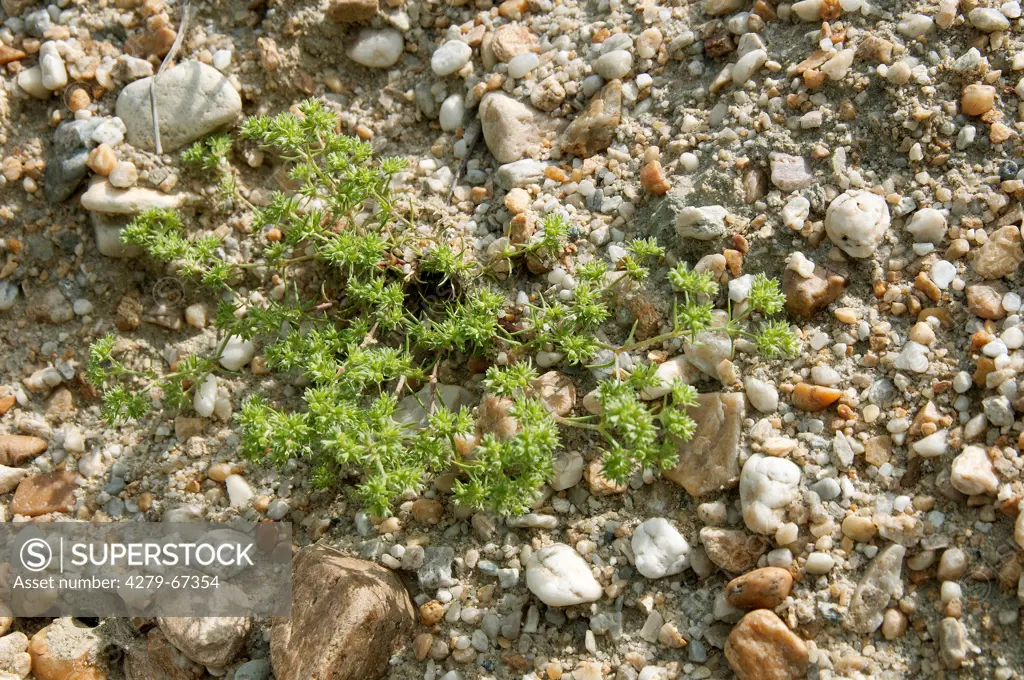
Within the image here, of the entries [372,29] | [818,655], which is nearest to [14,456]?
[372,29]

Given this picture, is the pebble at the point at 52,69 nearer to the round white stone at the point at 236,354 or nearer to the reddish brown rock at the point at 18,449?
the round white stone at the point at 236,354

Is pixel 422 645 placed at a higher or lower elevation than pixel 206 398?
lower

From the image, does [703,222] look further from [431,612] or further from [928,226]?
[431,612]

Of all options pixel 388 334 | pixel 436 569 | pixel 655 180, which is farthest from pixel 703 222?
pixel 436 569

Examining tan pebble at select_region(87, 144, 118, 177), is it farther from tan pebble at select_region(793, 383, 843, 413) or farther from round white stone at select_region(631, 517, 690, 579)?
tan pebble at select_region(793, 383, 843, 413)

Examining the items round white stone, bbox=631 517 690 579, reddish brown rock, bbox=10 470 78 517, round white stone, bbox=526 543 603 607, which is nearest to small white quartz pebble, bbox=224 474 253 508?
reddish brown rock, bbox=10 470 78 517

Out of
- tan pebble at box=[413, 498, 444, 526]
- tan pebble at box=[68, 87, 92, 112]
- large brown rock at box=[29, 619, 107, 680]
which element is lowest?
large brown rock at box=[29, 619, 107, 680]
